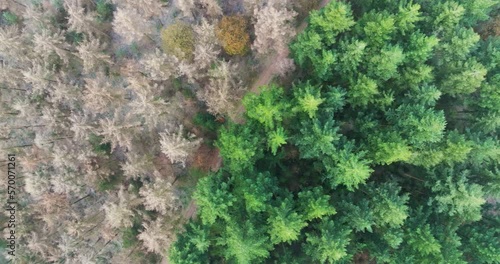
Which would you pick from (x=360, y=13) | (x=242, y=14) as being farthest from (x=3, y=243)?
(x=360, y=13)

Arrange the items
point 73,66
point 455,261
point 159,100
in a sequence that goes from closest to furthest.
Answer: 1. point 455,261
2. point 159,100
3. point 73,66

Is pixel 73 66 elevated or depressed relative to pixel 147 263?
elevated

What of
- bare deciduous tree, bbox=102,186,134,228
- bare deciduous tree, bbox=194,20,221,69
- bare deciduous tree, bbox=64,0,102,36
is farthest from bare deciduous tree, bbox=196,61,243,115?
bare deciduous tree, bbox=64,0,102,36

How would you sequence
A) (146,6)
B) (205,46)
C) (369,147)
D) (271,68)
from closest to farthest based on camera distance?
(369,147) → (205,46) → (146,6) → (271,68)

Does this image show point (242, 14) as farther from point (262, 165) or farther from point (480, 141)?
point (480, 141)

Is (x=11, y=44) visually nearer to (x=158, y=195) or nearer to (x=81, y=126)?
(x=81, y=126)

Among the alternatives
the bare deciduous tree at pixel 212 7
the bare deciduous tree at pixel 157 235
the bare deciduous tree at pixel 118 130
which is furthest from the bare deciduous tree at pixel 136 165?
the bare deciduous tree at pixel 212 7

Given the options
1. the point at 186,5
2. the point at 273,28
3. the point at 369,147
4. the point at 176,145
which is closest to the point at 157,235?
the point at 176,145

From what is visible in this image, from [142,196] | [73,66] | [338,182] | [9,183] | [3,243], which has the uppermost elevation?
[338,182]
